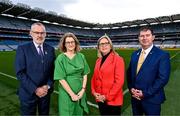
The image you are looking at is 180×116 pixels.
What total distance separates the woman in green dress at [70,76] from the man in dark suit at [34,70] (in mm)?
320

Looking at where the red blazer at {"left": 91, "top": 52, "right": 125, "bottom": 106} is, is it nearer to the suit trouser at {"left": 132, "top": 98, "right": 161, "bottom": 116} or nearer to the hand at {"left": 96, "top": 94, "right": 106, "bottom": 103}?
the hand at {"left": 96, "top": 94, "right": 106, "bottom": 103}

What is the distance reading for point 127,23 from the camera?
83375 millimetres

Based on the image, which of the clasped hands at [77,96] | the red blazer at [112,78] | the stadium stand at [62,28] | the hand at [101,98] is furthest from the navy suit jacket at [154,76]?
the stadium stand at [62,28]

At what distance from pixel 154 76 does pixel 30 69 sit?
93.2 inches

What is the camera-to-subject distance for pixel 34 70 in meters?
4.24

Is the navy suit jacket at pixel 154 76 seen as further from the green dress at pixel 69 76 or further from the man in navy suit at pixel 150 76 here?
the green dress at pixel 69 76

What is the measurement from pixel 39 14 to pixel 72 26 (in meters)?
27.2

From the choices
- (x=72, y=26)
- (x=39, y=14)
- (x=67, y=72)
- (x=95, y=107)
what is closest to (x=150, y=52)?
(x=67, y=72)

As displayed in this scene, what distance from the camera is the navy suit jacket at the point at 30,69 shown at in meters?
4.18

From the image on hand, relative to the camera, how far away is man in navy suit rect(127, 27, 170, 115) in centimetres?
405

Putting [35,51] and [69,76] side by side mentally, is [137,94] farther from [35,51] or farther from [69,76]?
[35,51]

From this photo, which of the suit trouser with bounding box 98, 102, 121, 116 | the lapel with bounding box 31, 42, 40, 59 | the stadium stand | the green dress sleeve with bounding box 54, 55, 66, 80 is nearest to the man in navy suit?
the suit trouser with bounding box 98, 102, 121, 116

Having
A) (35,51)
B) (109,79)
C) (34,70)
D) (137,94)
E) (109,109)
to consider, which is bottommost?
(109,109)

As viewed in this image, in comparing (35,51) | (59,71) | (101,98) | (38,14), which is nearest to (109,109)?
(101,98)
